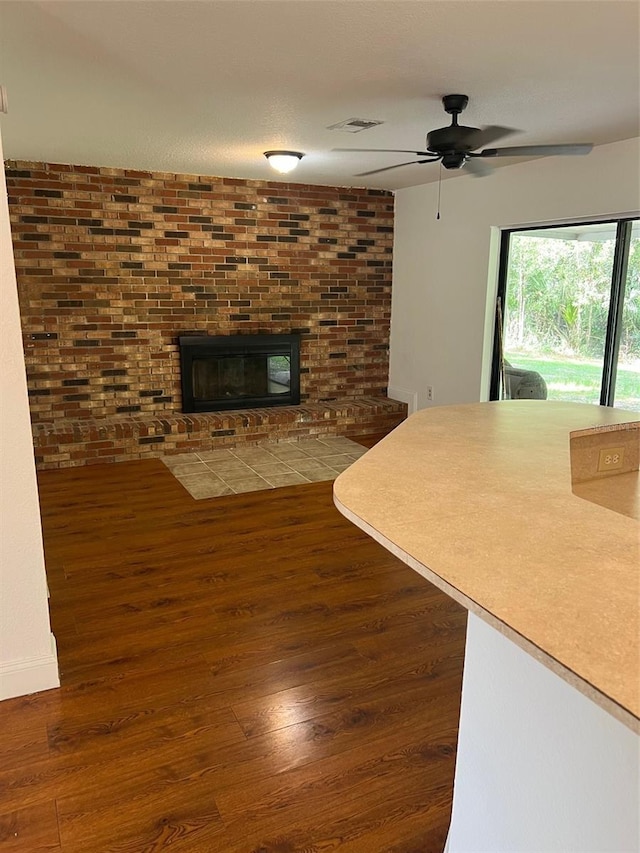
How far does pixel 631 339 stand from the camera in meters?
4.11

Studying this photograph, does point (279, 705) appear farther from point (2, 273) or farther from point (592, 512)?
point (2, 273)

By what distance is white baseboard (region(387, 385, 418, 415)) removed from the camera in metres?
6.09

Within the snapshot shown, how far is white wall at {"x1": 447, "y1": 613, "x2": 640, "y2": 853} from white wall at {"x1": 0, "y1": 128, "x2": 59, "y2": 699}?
155 cm

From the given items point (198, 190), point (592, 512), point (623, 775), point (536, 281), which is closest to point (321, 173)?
point (198, 190)

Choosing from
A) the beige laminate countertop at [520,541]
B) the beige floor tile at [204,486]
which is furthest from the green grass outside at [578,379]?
the beige laminate countertop at [520,541]

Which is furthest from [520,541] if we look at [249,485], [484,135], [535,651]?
[249,485]

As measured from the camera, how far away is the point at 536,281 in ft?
15.7

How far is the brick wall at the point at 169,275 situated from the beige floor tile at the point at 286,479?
4.59 ft

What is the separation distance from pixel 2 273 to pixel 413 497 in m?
1.47

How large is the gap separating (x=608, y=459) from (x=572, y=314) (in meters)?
2.78

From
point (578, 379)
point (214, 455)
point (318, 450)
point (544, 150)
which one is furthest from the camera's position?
point (318, 450)

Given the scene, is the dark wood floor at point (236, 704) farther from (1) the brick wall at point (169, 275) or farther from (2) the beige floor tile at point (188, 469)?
(1) the brick wall at point (169, 275)

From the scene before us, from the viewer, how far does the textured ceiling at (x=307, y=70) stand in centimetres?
204

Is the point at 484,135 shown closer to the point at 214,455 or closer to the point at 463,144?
the point at 463,144
